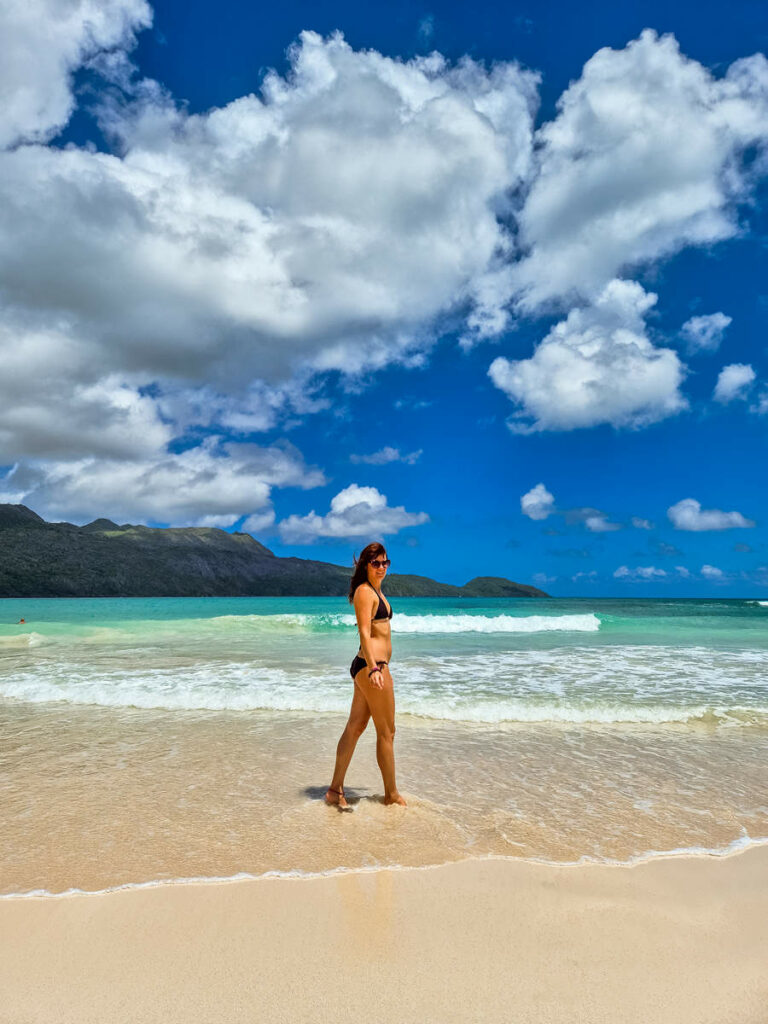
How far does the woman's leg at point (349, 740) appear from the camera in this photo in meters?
5.12

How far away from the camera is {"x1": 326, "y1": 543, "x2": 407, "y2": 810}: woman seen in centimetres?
491

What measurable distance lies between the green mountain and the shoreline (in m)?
132

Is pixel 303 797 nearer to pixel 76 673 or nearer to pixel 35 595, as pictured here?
pixel 76 673

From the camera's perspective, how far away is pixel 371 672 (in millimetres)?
4773

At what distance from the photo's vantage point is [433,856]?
167 inches

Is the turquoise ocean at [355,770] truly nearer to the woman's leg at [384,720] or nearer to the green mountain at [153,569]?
the woman's leg at [384,720]

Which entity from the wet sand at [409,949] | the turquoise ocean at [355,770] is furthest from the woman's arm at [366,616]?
the wet sand at [409,949]

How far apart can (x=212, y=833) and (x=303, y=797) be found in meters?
1.00

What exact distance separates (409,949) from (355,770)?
3249 mm

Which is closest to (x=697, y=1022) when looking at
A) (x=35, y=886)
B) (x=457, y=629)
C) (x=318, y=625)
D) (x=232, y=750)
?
(x=35, y=886)

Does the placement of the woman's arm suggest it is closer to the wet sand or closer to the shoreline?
the shoreline

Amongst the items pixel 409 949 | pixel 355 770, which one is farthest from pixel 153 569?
pixel 409 949

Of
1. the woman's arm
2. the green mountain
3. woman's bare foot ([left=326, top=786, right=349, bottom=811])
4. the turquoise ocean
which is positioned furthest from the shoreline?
the green mountain

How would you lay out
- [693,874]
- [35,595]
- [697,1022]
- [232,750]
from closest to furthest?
[697,1022] < [693,874] < [232,750] < [35,595]
